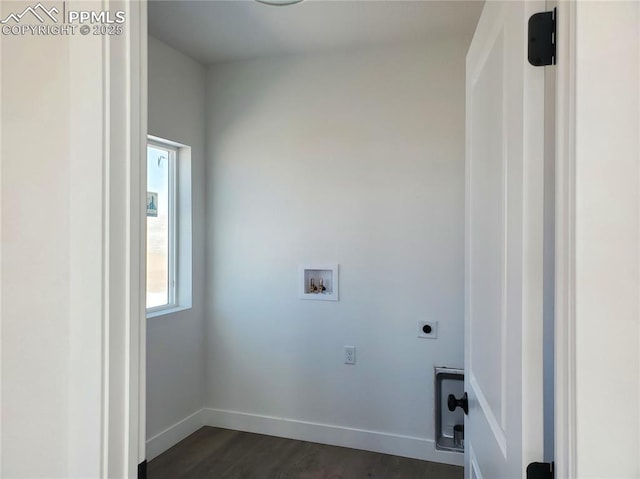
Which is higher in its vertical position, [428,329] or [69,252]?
[69,252]

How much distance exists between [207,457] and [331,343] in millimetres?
1112

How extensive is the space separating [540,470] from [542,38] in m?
0.77

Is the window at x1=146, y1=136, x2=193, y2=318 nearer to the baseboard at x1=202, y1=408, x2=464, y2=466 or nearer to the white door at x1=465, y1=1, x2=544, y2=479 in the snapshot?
the baseboard at x1=202, y1=408, x2=464, y2=466

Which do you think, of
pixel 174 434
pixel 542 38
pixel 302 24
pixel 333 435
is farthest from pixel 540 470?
pixel 174 434

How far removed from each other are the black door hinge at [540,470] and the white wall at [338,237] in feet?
6.50

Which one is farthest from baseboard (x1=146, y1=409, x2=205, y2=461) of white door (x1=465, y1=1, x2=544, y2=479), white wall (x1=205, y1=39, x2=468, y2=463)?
white door (x1=465, y1=1, x2=544, y2=479)

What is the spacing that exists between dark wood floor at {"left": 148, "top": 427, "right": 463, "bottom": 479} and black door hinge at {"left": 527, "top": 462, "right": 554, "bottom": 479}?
204cm

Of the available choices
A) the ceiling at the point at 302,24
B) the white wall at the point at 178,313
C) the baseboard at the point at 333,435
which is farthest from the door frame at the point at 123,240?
the baseboard at the point at 333,435

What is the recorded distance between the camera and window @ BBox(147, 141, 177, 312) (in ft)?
9.49

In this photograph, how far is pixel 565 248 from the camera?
2.19ft

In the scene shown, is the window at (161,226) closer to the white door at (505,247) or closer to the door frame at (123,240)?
the door frame at (123,240)

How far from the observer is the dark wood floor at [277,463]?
252 cm

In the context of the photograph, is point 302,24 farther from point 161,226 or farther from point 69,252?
point 69,252

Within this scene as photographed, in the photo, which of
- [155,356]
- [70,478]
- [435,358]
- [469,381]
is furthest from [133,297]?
[435,358]
